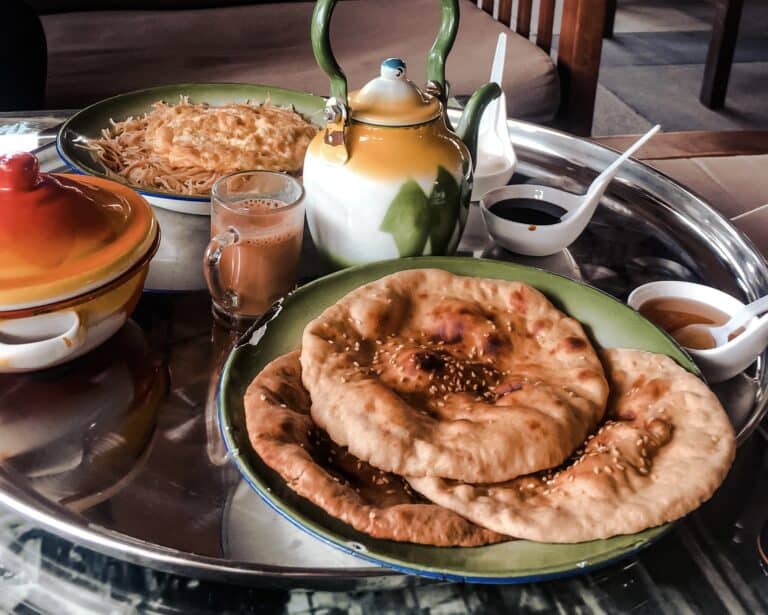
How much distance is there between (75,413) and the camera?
1029 millimetres

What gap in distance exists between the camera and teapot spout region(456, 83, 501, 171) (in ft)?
4.07

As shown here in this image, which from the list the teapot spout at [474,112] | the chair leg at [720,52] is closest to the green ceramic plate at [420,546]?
the teapot spout at [474,112]

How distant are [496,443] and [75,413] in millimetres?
542

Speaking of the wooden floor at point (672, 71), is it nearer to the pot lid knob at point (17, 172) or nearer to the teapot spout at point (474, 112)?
the teapot spout at point (474, 112)

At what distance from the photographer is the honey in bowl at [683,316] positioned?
3.83ft

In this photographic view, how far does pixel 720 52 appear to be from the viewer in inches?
172

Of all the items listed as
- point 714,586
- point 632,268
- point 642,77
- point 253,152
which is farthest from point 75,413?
point 642,77

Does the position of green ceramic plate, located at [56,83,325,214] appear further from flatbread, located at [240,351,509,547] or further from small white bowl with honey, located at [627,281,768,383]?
small white bowl with honey, located at [627,281,768,383]

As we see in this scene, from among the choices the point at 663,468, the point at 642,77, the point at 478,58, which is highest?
the point at 663,468

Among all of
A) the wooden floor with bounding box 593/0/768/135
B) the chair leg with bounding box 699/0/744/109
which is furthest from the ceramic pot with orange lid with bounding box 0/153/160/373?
the chair leg with bounding box 699/0/744/109

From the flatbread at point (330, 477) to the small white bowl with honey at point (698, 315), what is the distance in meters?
0.48

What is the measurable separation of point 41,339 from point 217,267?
26 centimetres

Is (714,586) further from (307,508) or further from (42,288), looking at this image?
(42,288)

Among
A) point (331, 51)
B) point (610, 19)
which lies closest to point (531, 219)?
point (331, 51)
